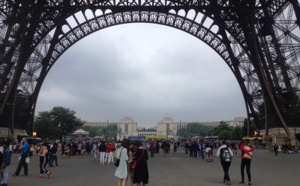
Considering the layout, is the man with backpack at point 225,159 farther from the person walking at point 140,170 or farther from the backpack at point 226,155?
the person walking at point 140,170

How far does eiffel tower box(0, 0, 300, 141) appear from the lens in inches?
1639

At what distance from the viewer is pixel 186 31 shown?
5444cm

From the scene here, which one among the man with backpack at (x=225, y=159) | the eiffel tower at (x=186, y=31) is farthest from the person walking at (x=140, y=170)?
the eiffel tower at (x=186, y=31)

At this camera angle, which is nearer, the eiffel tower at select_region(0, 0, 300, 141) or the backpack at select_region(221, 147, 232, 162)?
the backpack at select_region(221, 147, 232, 162)

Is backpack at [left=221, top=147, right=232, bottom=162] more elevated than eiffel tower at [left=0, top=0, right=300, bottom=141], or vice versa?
eiffel tower at [left=0, top=0, right=300, bottom=141]

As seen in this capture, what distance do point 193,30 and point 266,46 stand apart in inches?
492

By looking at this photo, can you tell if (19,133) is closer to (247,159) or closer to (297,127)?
(297,127)

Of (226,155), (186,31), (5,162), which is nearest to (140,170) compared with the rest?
(226,155)

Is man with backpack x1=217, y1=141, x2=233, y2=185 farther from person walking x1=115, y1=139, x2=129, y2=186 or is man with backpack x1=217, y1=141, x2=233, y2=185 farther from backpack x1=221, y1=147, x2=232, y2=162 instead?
person walking x1=115, y1=139, x2=129, y2=186

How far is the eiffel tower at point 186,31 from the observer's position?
1639 inches

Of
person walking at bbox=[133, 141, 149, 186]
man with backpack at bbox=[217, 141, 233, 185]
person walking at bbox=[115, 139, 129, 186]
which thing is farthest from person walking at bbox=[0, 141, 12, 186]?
man with backpack at bbox=[217, 141, 233, 185]

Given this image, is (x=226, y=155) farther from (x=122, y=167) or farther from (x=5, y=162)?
(x=5, y=162)

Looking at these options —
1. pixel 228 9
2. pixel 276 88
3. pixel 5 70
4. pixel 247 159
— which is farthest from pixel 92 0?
pixel 247 159

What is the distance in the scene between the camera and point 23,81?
5131 cm
